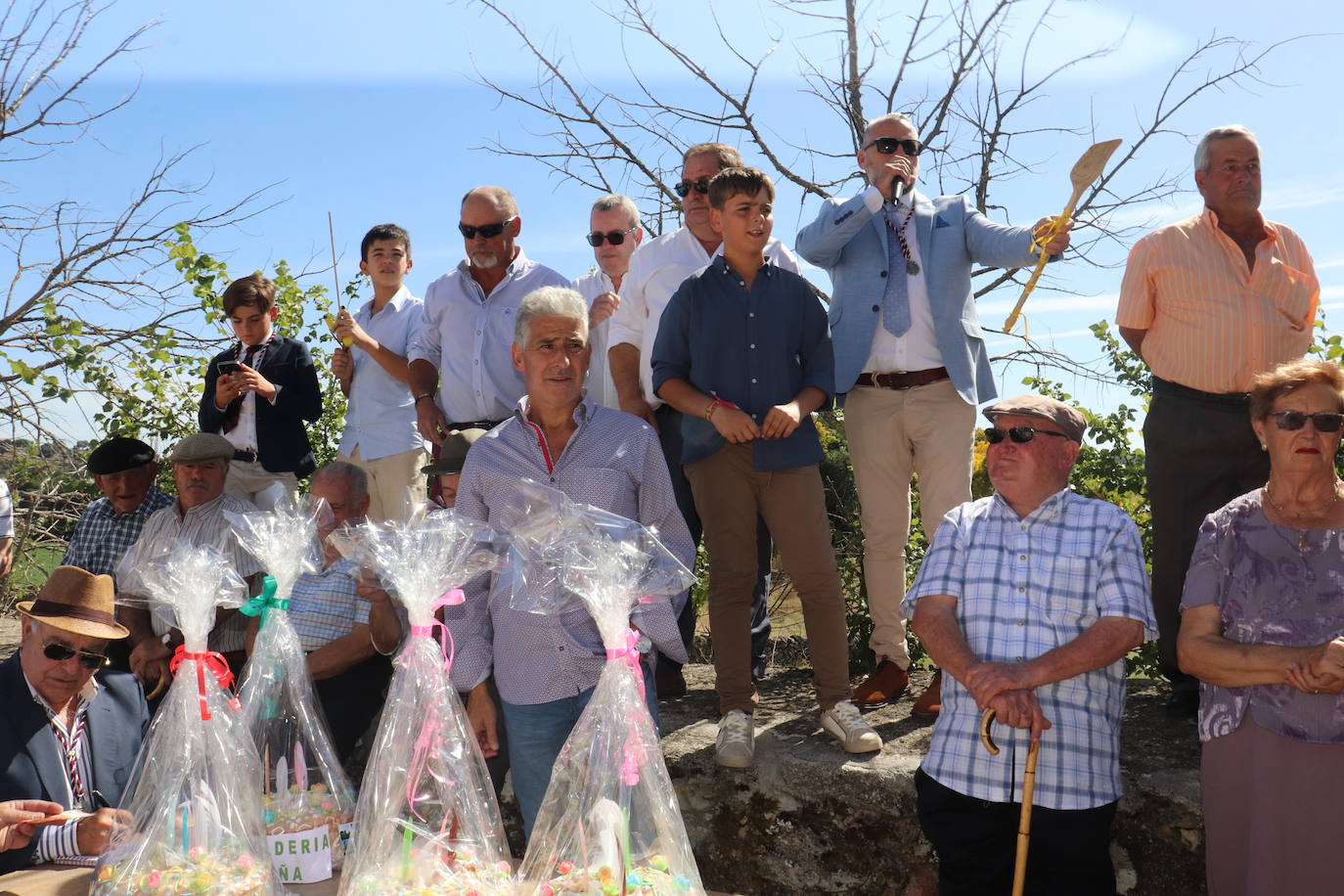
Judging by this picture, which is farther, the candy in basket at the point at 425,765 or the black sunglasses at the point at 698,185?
the black sunglasses at the point at 698,185

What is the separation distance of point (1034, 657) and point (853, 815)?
1075 millimetres

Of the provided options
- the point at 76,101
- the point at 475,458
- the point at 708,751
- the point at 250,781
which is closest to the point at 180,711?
the point at 250,781

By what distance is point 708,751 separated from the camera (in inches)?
167

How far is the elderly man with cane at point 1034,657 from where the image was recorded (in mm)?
3146

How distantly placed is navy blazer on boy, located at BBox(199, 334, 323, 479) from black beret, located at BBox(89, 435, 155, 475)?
1.12 ft

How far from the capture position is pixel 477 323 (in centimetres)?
516

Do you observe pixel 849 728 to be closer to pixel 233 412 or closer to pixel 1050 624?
pixel 1050 624

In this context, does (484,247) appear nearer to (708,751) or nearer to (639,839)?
(708,751)

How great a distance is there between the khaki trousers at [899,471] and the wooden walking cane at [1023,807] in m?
1.36

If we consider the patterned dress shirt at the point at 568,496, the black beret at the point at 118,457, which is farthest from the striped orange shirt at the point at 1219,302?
the black beret at the point at 118,457

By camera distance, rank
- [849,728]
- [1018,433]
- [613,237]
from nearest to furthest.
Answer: [1018,433], [849,728], [613,237]

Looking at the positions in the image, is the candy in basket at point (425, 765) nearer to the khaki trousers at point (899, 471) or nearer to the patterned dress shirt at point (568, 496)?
the patterned dress shirt at point (568, 496)

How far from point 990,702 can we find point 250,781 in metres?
1.95

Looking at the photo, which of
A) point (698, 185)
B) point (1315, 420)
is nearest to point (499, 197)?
point (698, 185)
